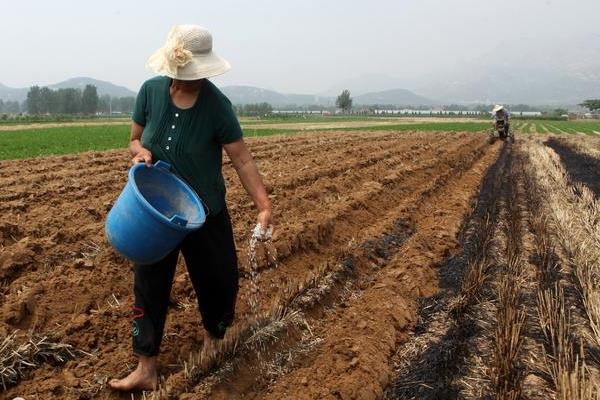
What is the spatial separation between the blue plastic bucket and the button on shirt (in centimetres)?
9

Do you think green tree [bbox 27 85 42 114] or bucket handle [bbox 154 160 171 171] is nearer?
bucket handle [bbox 154 160 171 171]

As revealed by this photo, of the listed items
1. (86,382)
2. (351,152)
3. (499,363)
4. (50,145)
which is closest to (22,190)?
(86,382)

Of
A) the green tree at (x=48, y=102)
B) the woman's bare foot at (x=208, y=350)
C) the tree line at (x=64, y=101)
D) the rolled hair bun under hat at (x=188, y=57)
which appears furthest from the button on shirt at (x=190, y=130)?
the green tree at (x=48, y=102)

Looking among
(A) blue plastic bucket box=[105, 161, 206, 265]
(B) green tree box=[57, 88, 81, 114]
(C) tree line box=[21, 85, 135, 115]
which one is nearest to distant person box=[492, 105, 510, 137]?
(A) blue plastic bucket box=[105, 161, 206, 265]

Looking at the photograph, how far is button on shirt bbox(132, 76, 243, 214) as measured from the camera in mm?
2828

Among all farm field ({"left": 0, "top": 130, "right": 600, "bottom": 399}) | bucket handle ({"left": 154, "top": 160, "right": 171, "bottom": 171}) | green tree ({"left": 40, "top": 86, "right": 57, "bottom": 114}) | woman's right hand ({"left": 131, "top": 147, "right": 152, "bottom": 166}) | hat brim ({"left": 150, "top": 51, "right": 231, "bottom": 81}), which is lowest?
farm field ({"left": 0, "top": 130, "right": 600, "bottom": 399})

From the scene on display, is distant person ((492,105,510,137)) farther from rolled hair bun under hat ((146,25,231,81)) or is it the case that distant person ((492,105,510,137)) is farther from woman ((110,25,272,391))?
rolled hair bun under hat ((146,25,231,81))

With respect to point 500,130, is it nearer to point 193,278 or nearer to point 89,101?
point 193,278

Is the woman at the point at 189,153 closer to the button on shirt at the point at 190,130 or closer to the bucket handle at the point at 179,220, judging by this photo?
the button on shirt at the point at 190,130

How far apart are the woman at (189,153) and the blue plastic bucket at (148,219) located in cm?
8

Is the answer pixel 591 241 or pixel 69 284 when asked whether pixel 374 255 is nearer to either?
pixel 591 241

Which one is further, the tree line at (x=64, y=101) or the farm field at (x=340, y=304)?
the tree line at (x=64, y=101)

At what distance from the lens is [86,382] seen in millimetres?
3002

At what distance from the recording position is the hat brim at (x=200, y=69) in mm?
2701
